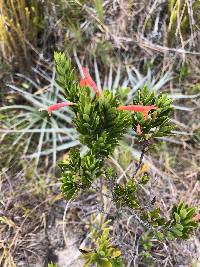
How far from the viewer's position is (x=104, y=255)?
171cm

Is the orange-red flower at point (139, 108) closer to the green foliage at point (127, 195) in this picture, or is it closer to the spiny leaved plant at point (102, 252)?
the green foliage at point (127, 195)

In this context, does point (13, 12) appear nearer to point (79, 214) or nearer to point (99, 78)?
point (99, 78)

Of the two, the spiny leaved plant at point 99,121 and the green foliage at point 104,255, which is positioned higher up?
the spiny leaved plant at point 99,121

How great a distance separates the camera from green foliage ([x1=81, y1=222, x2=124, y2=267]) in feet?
5.62

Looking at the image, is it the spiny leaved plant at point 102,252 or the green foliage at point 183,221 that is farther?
the spiny leaved plant at point 102,252

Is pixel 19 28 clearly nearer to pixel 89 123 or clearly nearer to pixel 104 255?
pixel 89 123

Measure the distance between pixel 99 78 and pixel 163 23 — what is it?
42 cm

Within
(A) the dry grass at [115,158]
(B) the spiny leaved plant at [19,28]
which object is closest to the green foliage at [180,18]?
(A) the dry grass at [115,158]

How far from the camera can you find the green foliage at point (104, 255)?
1712mm

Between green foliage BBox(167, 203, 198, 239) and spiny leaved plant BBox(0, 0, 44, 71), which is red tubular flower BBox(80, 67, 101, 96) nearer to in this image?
green foliage BBox(167, 203, 198, 239)

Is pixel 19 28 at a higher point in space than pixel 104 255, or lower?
higher

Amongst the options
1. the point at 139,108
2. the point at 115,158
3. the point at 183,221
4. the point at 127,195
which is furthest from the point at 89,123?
the point at 115,158

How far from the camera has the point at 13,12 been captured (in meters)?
2.10

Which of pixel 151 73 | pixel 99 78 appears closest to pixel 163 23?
pixel 151 73
